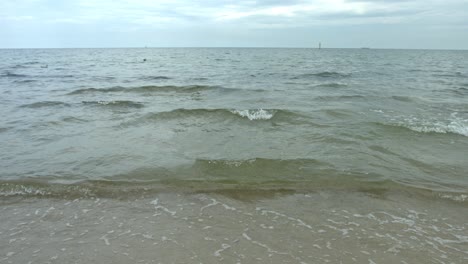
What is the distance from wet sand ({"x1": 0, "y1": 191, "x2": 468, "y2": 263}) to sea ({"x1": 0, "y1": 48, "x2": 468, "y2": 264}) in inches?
1.0

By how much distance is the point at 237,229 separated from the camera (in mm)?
4969

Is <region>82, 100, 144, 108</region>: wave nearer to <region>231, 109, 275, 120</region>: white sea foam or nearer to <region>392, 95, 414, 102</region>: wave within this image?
<region>231, 109, 275, 120</region>: white sea foam

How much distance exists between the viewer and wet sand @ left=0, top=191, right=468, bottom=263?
4328mm

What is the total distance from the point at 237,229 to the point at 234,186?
1.66 m

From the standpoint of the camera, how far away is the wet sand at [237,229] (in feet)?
14.2

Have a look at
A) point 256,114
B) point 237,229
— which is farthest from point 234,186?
point 256,114

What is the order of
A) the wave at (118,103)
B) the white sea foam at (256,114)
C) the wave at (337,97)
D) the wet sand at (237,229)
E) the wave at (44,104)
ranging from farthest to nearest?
the wave at (337,97), the wave at (118,103), the wave at (44,104), the white sea foam at (256,114), the wet sand at (237,229)

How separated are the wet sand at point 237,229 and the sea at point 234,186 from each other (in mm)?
24

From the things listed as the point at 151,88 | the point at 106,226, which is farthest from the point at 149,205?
the point at 151,88

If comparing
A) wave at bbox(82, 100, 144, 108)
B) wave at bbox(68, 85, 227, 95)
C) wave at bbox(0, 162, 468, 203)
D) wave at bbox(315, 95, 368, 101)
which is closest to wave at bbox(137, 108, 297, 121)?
wave at bbox(82, 100, 144, 108)

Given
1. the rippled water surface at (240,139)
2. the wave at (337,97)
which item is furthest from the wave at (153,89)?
the wave at (337,97)

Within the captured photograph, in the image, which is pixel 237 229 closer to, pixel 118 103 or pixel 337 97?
pixel 118 103

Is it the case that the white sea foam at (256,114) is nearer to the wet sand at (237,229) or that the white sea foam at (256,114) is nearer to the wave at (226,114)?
the wave at (226,114)

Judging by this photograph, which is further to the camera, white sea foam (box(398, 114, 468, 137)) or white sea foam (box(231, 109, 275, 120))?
white sea foam (box(231, 109, 275, 120))
